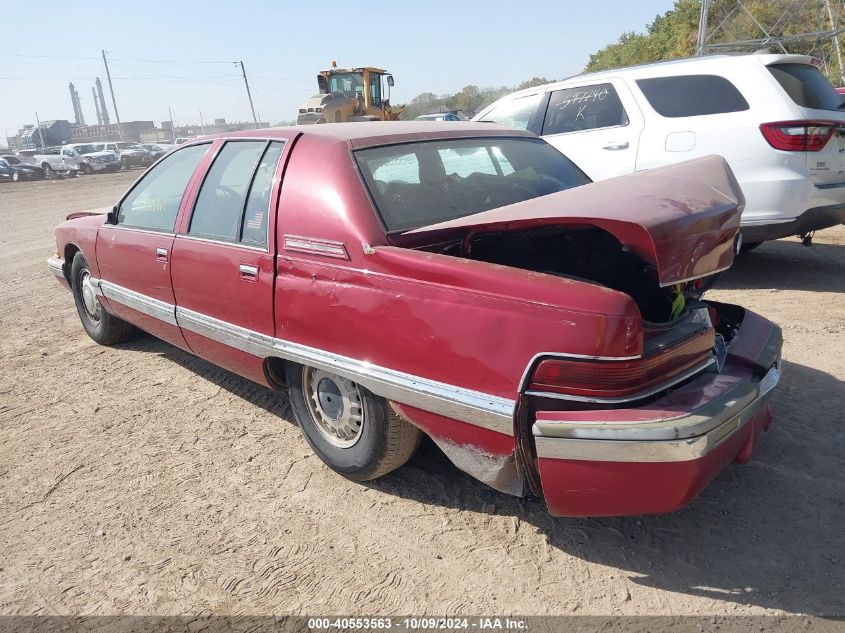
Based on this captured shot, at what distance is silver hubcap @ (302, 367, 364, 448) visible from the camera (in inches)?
115

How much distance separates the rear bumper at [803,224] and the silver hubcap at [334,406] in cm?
393

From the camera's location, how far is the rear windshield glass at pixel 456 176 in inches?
114

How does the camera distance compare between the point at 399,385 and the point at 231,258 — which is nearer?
the point at 399,385

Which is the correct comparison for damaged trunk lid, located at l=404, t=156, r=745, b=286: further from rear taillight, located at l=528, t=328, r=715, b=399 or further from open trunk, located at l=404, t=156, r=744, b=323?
rear taillight, located at l=528, t=328, r=715, b=399

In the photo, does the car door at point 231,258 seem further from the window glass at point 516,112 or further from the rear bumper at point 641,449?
the window glass at point 516,112

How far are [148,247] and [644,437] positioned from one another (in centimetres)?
319

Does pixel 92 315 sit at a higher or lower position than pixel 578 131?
lower

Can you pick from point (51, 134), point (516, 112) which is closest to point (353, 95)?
point (516, 112)

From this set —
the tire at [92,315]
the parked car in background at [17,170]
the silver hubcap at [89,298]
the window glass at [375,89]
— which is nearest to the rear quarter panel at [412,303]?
the tire at [92,315]

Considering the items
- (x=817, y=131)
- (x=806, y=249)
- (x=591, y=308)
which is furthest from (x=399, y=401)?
(x=806, y=249)

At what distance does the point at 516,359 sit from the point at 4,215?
718 inches

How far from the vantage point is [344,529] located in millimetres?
2717

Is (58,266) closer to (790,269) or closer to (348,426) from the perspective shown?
(348,426)

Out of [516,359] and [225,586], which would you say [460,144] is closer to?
[516,359]
